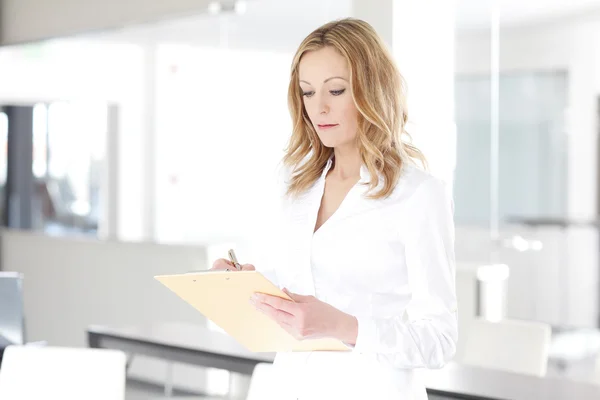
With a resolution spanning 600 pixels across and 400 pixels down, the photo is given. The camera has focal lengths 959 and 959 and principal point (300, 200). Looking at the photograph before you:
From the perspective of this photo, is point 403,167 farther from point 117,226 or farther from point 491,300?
point 117,226

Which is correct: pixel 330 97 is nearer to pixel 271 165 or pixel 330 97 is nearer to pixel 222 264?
pixel 222 264

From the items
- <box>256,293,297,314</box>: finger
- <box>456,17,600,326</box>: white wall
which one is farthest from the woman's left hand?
<box>456,17,600,326</box>: white wall

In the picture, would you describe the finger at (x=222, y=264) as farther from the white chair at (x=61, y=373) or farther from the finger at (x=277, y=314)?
the white chair at (x=61, y=373)

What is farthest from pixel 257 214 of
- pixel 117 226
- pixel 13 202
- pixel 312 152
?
pixel 312 152

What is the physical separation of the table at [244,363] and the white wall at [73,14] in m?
1.79

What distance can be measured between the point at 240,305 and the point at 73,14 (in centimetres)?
448

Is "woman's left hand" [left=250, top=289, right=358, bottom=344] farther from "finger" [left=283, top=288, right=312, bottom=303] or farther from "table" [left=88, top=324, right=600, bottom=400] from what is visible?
"table" [left=88, top=324, right=600, bottom=400]

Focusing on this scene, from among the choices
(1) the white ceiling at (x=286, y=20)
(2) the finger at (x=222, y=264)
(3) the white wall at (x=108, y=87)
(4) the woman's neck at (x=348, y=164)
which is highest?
(1) the white ceiling at (x=286, y=20)

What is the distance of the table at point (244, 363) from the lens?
9.34ft

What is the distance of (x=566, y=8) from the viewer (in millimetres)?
5836

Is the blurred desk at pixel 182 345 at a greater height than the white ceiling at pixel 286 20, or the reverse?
the white ceiling at pixel 286 20

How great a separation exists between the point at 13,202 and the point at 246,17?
2.90 meters

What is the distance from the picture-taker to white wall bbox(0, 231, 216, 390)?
5.57 metres

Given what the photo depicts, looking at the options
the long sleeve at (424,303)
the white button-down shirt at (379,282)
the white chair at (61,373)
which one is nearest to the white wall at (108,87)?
the white chair at (61,373)
